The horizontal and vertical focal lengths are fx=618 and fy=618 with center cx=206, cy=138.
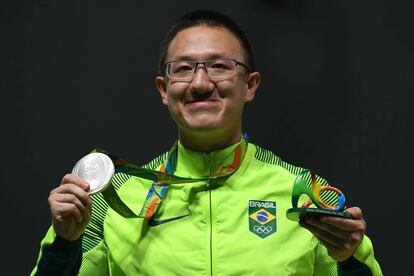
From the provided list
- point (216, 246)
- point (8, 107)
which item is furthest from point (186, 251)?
point (8, 107)

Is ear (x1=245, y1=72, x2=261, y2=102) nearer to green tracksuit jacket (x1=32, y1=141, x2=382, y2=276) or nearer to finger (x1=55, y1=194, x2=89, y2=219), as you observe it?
green tracksuit jacket (x1=32, y1=141, x2=382, y2=276)

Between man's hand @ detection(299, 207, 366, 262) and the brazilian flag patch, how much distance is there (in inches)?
8.2

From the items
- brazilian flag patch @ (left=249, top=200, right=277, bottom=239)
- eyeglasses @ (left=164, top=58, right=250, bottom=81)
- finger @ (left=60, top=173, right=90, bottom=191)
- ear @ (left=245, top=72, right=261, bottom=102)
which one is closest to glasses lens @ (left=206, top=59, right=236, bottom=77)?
eyeglasses @ (left=164, top=58, right=250, bottom=81)

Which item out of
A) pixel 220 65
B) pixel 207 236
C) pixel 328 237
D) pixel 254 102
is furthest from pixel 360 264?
pixel 254 102

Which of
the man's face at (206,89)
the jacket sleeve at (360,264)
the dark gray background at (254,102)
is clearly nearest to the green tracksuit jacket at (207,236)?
the jacket sleeve at (360,264)

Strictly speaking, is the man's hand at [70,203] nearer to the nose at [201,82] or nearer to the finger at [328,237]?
the nose at [201,82]

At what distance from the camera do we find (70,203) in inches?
52.6

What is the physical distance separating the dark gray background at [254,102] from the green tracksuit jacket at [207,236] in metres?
0.48

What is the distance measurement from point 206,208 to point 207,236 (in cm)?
8

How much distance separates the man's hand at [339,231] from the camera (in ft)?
4.23

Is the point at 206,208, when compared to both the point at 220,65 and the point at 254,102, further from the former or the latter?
the point at 254,102

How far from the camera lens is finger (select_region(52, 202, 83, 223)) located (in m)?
1.33

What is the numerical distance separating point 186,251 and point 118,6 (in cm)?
106

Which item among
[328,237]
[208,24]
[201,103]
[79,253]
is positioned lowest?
[79,253]
